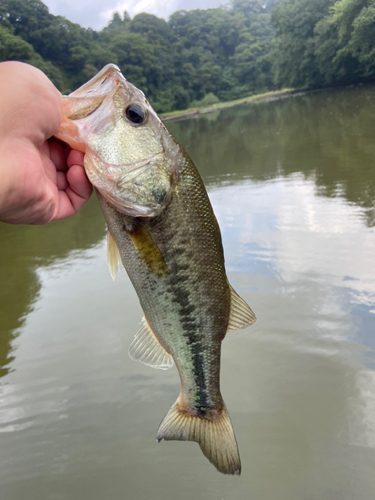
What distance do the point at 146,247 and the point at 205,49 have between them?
106136mm

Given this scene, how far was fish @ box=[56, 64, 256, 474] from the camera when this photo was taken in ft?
5.17

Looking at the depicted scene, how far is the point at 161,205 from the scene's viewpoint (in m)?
1.64

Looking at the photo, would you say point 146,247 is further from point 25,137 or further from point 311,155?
point 311,155

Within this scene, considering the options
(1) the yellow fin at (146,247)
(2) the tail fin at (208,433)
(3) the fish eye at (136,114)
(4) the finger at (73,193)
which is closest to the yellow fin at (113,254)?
(1) the yellow fin at (146,247)

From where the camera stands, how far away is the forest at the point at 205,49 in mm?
38906

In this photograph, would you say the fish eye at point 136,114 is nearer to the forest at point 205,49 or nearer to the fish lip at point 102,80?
the fish lip at point 102,80

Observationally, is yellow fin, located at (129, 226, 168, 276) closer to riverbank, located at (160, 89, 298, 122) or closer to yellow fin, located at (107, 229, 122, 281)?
yellow fin, located at (107, 229, 122, 281)

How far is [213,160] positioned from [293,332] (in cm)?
997

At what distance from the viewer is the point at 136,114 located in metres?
1.62

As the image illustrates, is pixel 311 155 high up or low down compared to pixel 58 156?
down

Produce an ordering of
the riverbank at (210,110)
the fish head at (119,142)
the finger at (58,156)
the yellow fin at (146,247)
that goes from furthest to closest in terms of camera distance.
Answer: the riverbank at (210,110)
the finger at (58,156)
the yellow fin at (146,247)
the fish head at (119,142)

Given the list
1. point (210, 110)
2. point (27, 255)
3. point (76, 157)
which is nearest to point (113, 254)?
point (76, 157)

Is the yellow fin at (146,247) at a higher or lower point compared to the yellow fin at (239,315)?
higher

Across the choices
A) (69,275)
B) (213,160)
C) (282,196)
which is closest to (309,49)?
(213,160)
